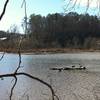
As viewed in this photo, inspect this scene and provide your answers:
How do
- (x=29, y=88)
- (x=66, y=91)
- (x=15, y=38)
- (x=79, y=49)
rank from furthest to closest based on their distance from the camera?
(x=79, y=49)
(x=29, y=88)
(x=66, y=91)
(x=15, y=38)

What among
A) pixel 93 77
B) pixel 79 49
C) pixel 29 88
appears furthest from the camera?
pixel 79 49

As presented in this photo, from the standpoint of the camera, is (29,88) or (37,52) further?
(37,52)

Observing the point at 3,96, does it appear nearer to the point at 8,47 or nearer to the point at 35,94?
the point at 35,94

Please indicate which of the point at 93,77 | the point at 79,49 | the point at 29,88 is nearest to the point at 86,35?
the point at 79,49

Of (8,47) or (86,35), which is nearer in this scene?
(8,47)

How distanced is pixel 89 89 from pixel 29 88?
380 cm

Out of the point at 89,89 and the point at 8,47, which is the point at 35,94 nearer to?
the point at 89,89

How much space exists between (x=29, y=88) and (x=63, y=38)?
54297mm

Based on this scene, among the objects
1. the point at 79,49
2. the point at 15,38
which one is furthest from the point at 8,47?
the point at 79,49

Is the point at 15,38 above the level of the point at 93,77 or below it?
above

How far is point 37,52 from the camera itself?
74.8 m

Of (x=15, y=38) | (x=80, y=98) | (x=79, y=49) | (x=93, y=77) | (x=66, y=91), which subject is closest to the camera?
(x=15, y=38)

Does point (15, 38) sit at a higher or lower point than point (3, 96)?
higher

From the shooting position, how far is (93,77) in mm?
27891
